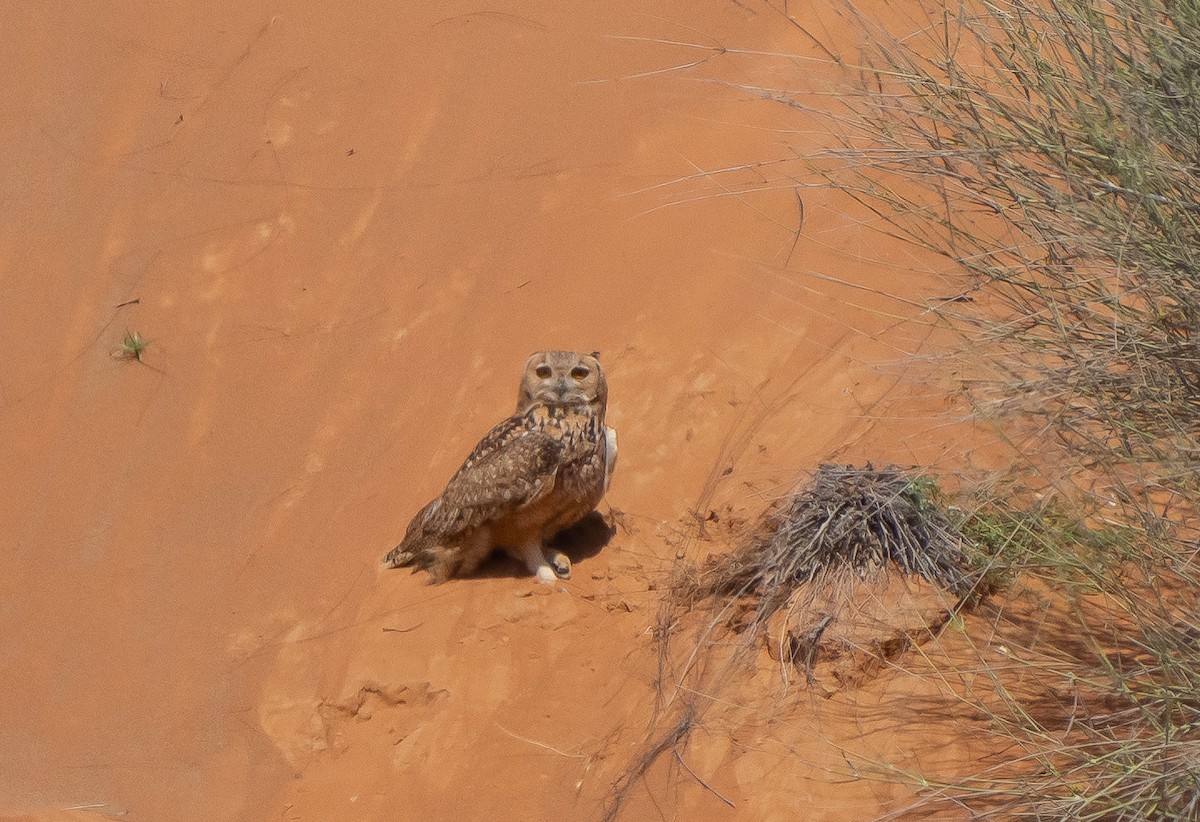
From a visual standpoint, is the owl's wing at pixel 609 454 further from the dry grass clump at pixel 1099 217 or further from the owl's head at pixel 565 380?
the dry grass clump at pixel 1099 217

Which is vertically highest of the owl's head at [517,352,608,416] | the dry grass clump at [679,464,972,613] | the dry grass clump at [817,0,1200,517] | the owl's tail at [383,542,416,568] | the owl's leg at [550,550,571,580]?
the dry grass clump at [817,0,1200,517]

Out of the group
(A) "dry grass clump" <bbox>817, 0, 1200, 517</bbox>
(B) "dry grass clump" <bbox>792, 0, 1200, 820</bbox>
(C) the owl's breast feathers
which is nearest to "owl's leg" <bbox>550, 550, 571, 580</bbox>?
(C) the owl's breast feathers

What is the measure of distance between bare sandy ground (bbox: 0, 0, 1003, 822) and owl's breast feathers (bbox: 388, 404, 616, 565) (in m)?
0.32

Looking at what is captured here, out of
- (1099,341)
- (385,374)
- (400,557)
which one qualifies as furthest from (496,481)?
(1099,341)

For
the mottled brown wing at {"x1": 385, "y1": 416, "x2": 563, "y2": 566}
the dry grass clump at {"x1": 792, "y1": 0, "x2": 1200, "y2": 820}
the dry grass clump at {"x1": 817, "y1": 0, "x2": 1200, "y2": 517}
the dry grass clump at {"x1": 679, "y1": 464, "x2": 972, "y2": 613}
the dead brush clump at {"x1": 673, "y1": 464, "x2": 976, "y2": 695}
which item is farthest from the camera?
the mottled brown wing at {"x1": 385, "y1": 416, "x2": 563, "y2": 566}

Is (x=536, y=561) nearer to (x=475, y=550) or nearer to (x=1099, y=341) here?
(x=475, y=550)

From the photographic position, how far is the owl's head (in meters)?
6.20

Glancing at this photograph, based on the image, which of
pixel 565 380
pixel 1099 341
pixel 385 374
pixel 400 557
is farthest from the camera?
pixel 385 374

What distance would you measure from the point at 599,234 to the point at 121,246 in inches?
141

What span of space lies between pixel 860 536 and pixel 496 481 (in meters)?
1.74

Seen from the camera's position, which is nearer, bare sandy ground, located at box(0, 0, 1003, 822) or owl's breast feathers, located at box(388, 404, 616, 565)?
bare sandy ground, located at box(0, 0, 1003, 822)

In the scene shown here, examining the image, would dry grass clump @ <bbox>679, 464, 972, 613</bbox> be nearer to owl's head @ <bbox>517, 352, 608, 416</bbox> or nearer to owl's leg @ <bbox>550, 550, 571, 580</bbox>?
owl's leg @ <bbox>550, 550, 571, 580</bbox>

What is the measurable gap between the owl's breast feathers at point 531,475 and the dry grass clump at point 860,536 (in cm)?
111

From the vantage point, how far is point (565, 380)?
6.20 m
